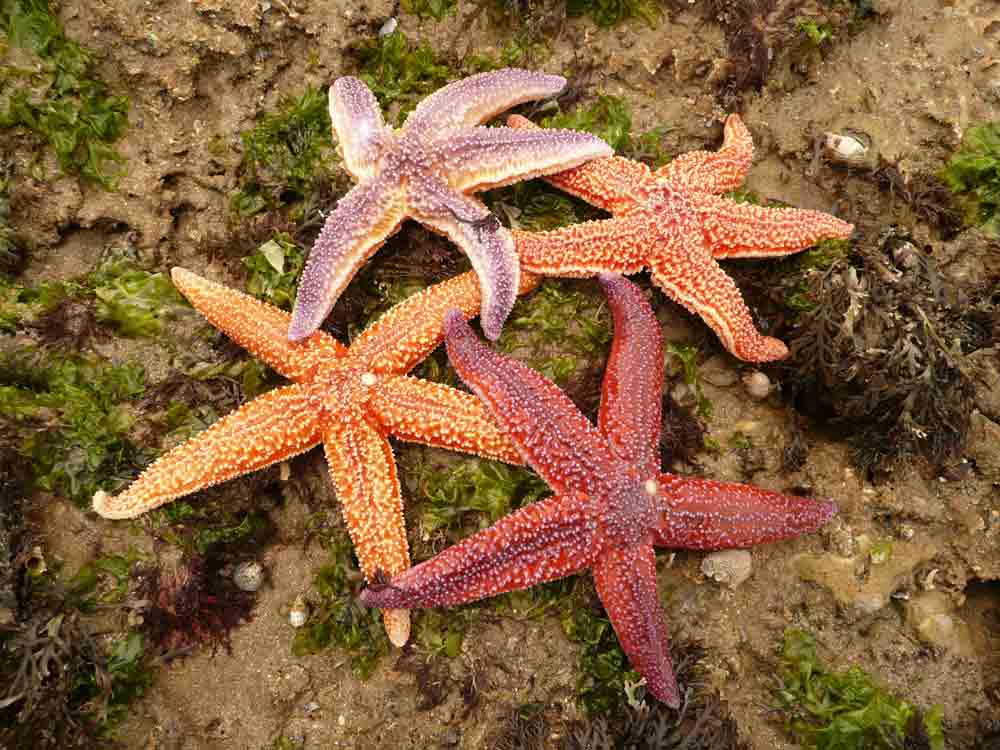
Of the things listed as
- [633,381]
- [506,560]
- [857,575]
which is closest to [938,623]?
[857,575]

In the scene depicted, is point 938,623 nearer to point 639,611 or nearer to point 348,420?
point 639,611

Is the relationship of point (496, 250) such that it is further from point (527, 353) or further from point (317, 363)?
point (317, 363)

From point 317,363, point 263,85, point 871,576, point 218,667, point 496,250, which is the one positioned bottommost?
point 871,576

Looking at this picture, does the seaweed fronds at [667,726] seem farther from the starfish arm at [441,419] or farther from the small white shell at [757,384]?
the small white shell at [757,384]

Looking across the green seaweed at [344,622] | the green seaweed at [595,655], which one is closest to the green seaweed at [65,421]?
the green seaweed at [344,622]

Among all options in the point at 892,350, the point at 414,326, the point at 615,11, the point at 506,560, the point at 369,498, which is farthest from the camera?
the point at 615,11

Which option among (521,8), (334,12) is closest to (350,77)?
(334,12)

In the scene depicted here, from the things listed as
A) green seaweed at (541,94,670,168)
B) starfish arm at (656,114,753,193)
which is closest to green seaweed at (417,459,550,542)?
starfish arm at (656,114,753,193)
